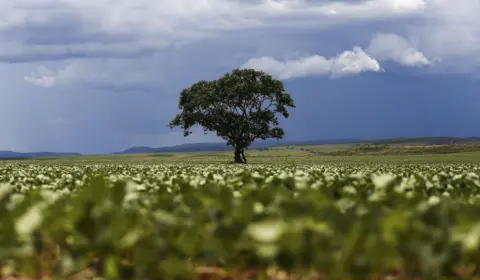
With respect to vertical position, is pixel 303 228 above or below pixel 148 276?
above

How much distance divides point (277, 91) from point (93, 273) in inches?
3593

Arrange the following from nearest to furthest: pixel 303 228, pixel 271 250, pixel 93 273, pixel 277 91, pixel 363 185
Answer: pixel 271 250
pixel 303 228
pixel 93 273
pixel 363 185
pixel 277 91

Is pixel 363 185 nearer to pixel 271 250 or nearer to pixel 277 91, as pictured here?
pixel 271 250

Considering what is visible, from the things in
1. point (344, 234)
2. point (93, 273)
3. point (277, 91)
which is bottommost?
point (93, 273)

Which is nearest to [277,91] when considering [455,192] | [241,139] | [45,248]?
[241,139]

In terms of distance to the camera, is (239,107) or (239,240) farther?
(239,107)

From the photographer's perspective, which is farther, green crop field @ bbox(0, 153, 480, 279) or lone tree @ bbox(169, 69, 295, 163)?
lone tree @ bbox(169, 69, 295, 163)

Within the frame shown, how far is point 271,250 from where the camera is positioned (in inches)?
178

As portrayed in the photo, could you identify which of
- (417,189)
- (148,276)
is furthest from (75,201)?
(417,189)

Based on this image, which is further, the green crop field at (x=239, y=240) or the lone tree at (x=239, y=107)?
the lone tree at (x=239, y=107)

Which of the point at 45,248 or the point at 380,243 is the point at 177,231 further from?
the point at 380,243

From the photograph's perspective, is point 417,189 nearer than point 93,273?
No

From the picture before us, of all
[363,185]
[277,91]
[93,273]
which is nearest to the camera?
[93,273]

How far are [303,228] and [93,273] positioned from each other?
2033 millimetres
